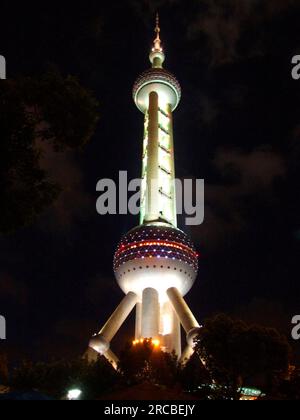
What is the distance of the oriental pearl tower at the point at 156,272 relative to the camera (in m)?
60.3

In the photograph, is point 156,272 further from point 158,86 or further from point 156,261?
point 158,86

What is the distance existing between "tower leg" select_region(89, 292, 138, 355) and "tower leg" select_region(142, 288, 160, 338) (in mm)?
3190

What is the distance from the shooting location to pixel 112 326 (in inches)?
2453

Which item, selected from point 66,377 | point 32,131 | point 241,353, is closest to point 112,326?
point 66,377

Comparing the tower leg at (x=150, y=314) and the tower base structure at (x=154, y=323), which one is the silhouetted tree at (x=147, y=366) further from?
the tower leg at (x=150, y=314)

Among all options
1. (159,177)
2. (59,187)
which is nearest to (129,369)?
(59,187)

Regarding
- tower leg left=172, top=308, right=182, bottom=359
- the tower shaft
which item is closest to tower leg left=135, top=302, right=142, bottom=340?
tower leg left=172, top=308, right=182, bottom=359

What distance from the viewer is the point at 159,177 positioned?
239 ft

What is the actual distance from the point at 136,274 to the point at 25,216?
44.4 metres

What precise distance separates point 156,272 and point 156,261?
1.43m

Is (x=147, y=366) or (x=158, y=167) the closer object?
(x=147, y=366)

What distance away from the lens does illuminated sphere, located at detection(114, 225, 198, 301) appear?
62.5 m

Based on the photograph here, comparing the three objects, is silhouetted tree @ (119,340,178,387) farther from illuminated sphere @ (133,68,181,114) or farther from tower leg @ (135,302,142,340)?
illuminated sphere @ (133,68,181,114)
